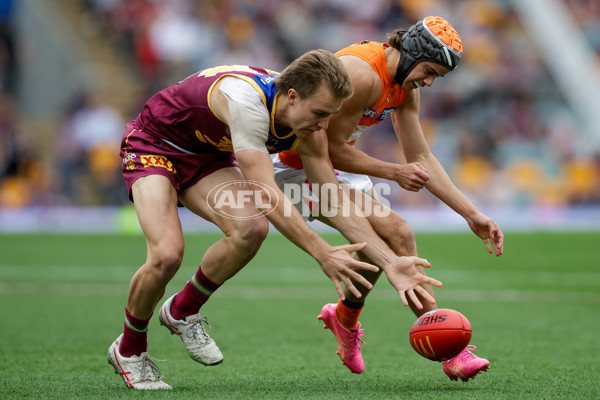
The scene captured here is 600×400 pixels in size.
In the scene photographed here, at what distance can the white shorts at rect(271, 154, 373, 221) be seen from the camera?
592cm

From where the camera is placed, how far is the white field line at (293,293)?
31.4 ft

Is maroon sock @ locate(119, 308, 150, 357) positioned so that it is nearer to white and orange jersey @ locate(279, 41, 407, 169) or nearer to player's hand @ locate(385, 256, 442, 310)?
player's hand @ locate(385, 256, 442, 310)

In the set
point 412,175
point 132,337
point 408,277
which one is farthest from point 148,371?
point 412,175

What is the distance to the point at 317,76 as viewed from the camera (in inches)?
186

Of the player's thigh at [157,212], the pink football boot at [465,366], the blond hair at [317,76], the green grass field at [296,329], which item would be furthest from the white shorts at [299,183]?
the pink football boot at [465,366]

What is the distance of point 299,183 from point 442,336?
155 centimetres

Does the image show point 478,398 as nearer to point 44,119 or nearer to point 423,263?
point 423,263

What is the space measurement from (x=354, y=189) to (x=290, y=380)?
4.02ft

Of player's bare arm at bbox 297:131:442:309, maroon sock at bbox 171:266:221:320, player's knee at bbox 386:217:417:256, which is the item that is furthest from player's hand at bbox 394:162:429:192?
maroon sock at bbox 171:266:221:320

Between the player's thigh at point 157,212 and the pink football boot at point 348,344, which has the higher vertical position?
the player's thigh at point 157,212

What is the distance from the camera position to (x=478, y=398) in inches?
186

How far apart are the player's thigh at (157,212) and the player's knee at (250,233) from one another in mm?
337

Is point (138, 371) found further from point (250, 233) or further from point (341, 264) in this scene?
point (341, 264)

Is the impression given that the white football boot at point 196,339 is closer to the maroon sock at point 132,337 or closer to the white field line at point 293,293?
the maroon sock at point 132,337
